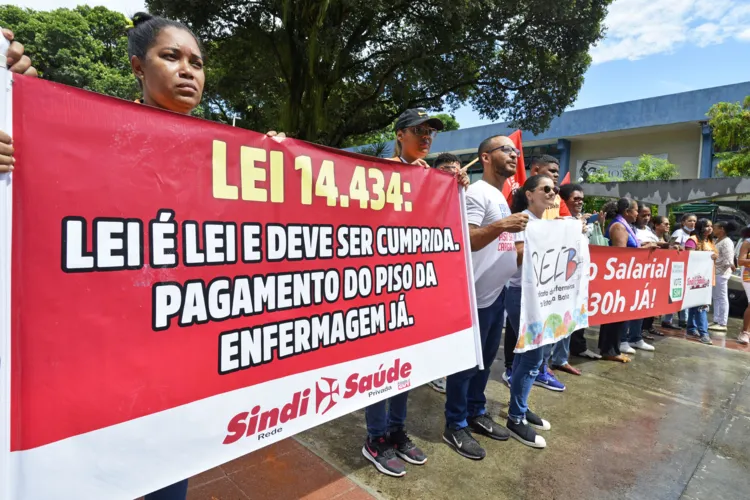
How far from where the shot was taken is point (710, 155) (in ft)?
75.0

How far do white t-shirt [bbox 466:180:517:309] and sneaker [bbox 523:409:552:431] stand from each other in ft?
3.27

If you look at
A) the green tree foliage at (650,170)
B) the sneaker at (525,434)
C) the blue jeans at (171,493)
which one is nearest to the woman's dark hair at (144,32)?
the blue jeans at (171,493)

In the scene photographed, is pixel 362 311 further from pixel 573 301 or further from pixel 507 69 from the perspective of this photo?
pixel 507 69

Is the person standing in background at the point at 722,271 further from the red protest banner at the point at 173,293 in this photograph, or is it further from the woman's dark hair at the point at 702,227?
the red protest banner at the point at 173,293

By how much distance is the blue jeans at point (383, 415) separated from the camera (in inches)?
100

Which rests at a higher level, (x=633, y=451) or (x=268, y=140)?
(x=268, y=140)

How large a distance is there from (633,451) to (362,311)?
2232 mm

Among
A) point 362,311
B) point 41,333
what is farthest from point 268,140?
point 41,333

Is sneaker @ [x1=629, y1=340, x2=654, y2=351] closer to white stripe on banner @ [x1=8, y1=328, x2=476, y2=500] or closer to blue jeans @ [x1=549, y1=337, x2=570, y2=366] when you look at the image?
blue jeans @ [x1=549, y1=337, x2=570, y2=366]

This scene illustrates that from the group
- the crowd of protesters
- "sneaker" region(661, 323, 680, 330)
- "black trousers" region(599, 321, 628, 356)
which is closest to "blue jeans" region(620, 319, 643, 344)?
"black trousers" region(599, 321, 628, 356)

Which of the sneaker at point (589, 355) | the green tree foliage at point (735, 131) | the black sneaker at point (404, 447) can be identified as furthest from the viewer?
the green tree foliage at point (735, 131)

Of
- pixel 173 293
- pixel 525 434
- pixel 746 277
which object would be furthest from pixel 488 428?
pixel 746 277

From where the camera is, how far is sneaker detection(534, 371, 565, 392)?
3957 mm

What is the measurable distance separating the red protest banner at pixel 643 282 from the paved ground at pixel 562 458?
2.95 feet
